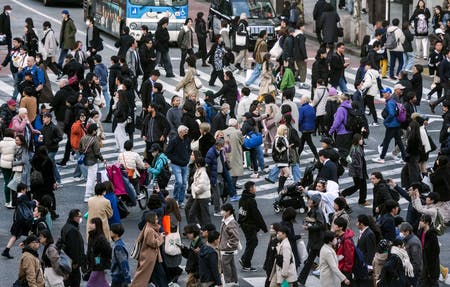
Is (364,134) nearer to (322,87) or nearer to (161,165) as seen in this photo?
(322,87)

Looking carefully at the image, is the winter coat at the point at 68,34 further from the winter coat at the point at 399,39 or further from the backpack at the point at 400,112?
the backpack at the point at 400,112

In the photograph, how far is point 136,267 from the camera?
23266mm

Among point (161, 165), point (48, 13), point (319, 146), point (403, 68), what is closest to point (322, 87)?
point (319, 146)

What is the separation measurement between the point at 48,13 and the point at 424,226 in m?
33.6

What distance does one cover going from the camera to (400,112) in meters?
30.8

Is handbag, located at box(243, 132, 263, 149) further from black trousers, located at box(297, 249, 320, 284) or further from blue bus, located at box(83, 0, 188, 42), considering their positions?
blue bus, located at box(83, 0, 188, 42)

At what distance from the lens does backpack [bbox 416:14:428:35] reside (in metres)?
42.8

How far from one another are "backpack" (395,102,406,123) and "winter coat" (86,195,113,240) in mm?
9158

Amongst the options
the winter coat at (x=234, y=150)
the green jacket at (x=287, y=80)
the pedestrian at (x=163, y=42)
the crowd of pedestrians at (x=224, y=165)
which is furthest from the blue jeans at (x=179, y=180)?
the pedestrian at (x=163, y=42)

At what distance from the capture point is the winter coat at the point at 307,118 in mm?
30500

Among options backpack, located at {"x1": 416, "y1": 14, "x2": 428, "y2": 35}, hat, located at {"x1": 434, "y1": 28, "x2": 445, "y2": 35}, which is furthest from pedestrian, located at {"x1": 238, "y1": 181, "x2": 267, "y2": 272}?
backpack, located at {"x1": 416, "y1": 14, "x2": 428, "y2": 35}

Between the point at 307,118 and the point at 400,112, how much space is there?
6.35 feet

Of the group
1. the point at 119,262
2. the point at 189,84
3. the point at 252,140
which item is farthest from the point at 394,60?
the point at 119,262

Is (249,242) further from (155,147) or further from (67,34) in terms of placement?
(67,34)
